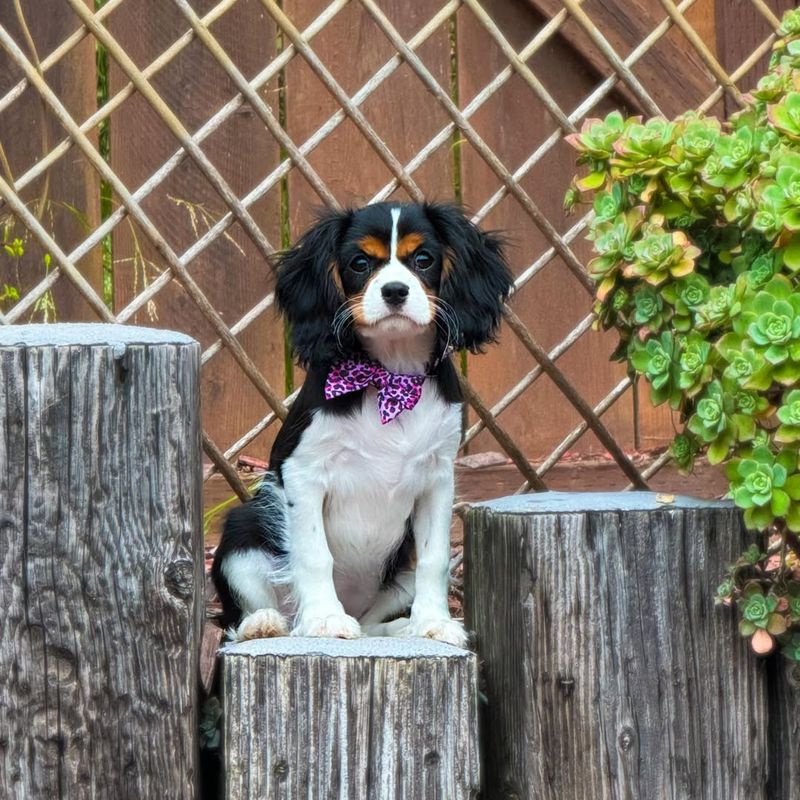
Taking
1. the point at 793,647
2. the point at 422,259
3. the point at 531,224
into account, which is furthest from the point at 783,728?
the point at 531,224

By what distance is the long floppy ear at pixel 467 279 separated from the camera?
2.38 meters

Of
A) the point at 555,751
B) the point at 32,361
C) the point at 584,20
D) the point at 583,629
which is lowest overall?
the point at 555,751

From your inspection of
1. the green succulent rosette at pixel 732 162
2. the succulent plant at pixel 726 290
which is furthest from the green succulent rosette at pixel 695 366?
the green succulent rosette at pixel 732 162

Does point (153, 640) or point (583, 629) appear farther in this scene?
point (583, 629)

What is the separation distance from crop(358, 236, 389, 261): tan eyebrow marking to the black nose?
0.35 ft

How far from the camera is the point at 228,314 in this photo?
3684 millimetres

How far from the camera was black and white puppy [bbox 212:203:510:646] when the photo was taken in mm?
2309

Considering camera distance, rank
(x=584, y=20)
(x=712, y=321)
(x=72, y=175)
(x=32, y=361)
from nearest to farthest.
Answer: (x=32, y=361) < (x=712, y=321) < (x=584, y=20) < (x=72, y=175)

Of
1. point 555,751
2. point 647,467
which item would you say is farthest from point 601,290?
point 647,467

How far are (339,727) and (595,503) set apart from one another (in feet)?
1.76

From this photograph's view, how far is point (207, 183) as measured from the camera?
364 centimetres

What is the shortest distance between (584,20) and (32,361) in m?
1.85

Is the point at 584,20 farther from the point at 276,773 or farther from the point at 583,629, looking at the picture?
the point at 276,773

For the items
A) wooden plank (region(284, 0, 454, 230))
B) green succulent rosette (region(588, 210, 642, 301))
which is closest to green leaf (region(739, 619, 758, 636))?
green succulent rosette (region(588, 210, 642, 301))
